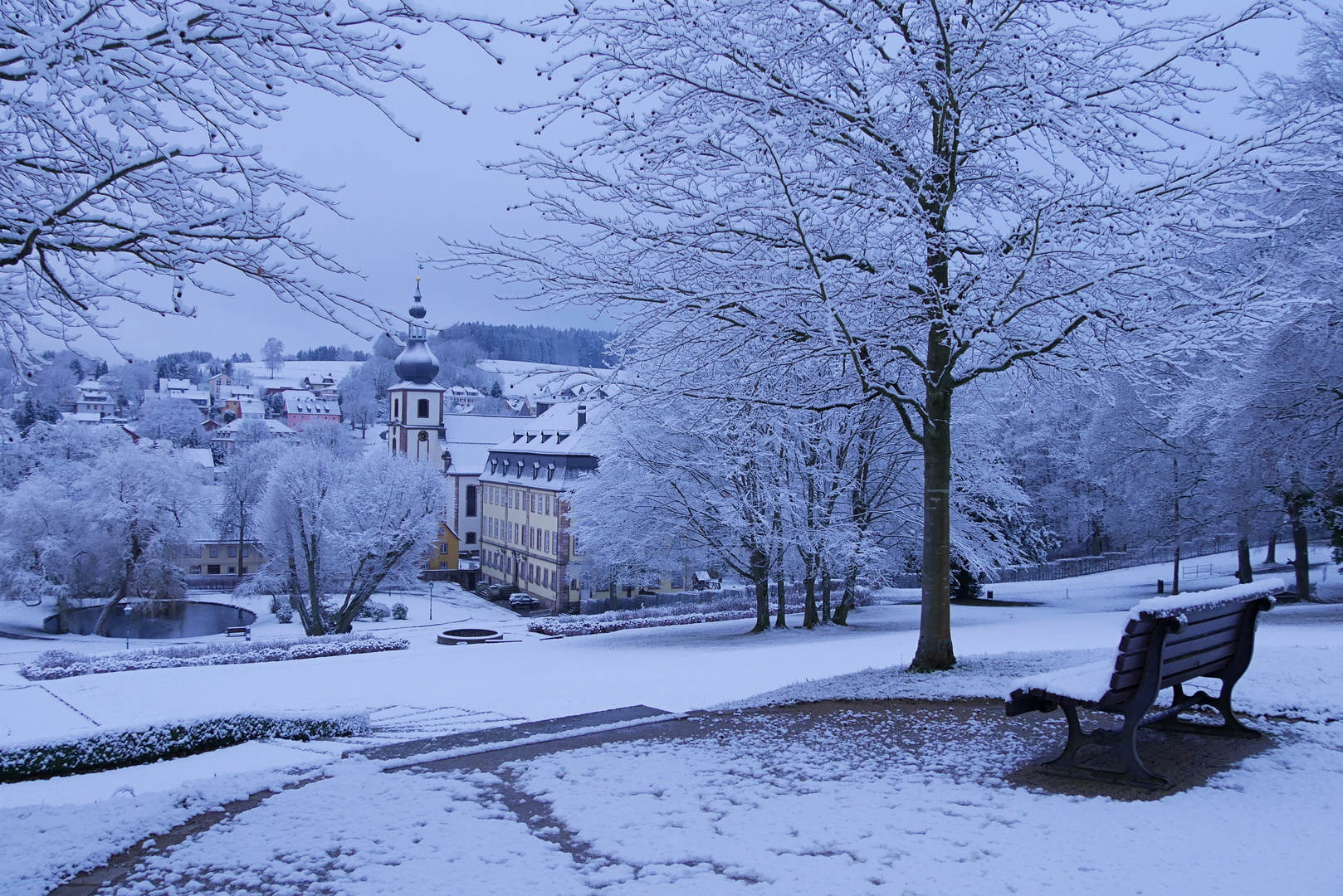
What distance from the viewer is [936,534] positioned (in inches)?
349

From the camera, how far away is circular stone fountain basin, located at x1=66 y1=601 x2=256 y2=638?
4462 cm

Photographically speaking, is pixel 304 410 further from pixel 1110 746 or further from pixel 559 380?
pixel 1110 746

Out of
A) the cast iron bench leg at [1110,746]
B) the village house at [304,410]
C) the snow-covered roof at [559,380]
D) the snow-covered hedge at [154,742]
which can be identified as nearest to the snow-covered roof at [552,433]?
the snow-covered hedge at [154,742]

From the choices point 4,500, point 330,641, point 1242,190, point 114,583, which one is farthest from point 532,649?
point 4,500

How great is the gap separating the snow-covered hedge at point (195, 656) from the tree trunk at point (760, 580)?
403 inches

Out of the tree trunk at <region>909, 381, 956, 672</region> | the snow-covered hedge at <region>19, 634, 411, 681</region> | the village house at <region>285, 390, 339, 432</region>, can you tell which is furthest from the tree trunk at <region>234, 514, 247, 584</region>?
the village house at <region>285, 390, 339, 432</region>

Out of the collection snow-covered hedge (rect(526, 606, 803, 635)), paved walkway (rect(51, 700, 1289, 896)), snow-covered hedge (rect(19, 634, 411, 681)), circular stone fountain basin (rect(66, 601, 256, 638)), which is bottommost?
circular stone fountain basin (rect(66, 601, 256, 638))

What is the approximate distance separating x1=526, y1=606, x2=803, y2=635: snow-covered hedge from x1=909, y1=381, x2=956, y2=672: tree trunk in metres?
16.7

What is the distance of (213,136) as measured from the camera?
15.1ft

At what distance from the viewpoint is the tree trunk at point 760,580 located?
71.8ft

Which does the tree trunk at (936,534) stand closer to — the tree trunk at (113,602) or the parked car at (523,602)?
the tree trunk at (113,602)

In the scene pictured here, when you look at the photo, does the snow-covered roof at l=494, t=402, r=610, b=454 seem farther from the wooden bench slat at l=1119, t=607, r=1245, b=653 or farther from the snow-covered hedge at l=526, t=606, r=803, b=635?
the wooden bench slat at l=1119, t=607, r=1245, b=653

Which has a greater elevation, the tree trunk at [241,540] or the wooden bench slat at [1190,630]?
the wooden bench slat at [1190,630]

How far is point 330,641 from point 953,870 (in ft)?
82.7
